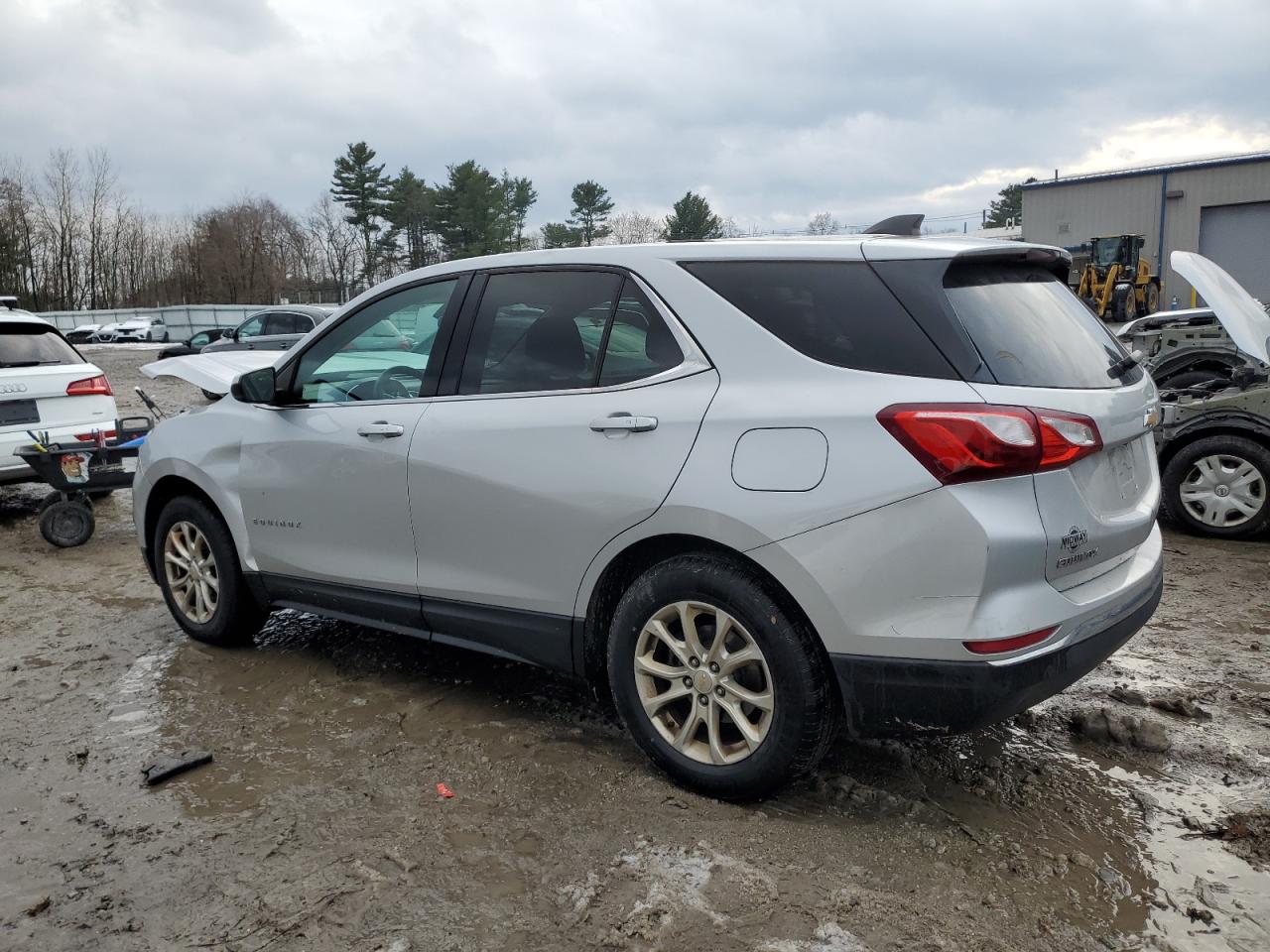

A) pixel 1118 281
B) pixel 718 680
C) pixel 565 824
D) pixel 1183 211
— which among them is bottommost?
pixel 565 824

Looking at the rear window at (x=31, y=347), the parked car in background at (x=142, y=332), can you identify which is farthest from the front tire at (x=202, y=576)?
the parked car in background at (x=142, y=332)

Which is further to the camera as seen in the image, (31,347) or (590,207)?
(590,207)

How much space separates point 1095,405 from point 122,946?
3.00 metres

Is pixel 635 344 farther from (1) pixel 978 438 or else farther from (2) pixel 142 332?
(2) pixel 142 332

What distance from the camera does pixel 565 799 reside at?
10.8 feet

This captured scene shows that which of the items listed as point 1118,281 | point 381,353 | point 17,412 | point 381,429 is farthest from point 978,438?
point 1118,281

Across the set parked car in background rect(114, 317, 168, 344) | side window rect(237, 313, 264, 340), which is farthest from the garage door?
parked car in background rect(114, 317, 168, 344)

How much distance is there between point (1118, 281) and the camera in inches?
1163

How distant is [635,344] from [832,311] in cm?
68

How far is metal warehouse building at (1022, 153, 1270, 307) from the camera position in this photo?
33.2 metres

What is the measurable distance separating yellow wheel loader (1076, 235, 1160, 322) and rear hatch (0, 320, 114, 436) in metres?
26.8

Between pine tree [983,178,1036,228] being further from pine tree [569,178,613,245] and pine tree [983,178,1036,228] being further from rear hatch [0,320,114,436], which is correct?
rear hatch [0,320,114,436]

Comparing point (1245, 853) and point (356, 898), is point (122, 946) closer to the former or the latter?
point (356, 898)

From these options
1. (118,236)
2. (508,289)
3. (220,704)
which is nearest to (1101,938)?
(508,289)
